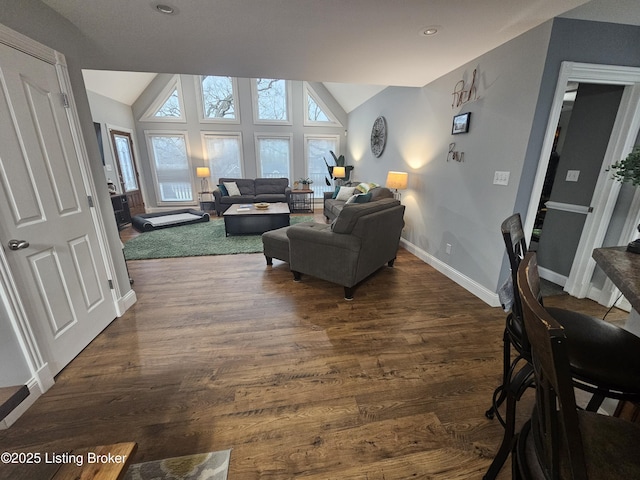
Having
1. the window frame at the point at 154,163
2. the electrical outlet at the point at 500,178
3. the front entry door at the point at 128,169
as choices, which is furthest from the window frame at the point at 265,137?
the electrical outlet at the point at 500,178

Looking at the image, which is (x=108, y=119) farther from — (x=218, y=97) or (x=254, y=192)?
(x=254, y=192)

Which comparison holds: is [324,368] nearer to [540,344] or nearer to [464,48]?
[540,344]

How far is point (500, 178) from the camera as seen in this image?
2.31 metres

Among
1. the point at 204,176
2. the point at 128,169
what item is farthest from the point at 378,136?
the point at 128,169

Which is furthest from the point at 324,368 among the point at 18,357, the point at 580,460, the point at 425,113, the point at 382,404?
the point at 425,113

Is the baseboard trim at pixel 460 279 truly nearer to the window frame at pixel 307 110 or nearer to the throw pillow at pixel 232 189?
the throw pillow at pixel 232 189

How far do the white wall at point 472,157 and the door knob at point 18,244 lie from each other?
349cm

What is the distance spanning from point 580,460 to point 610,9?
9.16 ft

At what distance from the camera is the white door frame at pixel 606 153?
1.93 meters

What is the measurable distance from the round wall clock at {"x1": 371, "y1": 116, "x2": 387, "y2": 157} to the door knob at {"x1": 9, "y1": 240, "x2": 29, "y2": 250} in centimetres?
480

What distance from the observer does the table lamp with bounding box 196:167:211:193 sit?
6.65 metres

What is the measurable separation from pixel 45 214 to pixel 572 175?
14.8ft

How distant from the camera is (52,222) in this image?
5.50 ft

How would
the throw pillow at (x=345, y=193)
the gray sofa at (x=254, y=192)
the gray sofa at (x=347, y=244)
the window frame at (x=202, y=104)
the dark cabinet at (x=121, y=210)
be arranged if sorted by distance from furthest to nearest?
the window frame at (x=202, y=104) < the gray sofa at (x=254, y=192) < the throw pillow at (x=345, y=193) < the dark cabinet at (x=121, y=210) < the gray sofa at (x=347, y=244)
